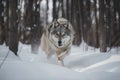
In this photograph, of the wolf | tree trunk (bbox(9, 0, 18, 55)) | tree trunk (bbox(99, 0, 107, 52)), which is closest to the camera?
the wolf

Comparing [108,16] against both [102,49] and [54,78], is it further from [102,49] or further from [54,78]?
[54,78]

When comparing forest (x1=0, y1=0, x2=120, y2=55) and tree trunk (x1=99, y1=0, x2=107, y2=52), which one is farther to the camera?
tree trunk (x1=99, y1=0, x2=107, y2=52)

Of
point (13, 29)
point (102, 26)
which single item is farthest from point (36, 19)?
point (13, 29)

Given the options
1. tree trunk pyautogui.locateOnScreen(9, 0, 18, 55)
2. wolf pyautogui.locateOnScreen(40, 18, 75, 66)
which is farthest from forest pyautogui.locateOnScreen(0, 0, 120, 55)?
wolf pyautogui.locateOnScreen(40, 18, 75, 66)

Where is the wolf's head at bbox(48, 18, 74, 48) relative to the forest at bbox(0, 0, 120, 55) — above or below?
above

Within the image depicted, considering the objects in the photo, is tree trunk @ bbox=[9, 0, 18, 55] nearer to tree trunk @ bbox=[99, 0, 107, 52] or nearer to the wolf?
the wolf

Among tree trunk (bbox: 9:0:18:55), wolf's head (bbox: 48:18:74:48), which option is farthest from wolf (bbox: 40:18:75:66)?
tree trunk (bbox: 9:0:18:55)

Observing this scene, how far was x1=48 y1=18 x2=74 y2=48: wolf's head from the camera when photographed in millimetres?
8484

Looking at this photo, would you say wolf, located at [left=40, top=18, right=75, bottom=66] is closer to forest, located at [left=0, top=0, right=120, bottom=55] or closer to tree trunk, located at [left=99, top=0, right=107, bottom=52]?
forest, located at [left=0, top=0, right=120, bottom=55]

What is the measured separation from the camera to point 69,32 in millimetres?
8539

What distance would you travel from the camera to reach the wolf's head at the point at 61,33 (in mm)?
8484

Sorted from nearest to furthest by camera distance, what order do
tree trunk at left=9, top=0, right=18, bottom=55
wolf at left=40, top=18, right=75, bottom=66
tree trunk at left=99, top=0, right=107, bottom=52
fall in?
wolf at left=40, top=18, right=75, bottom=66 < tree trunk at left=9, top=0, right=18, bottom=55 < tree trunk at left=99, top=0, right=107, bottom=52

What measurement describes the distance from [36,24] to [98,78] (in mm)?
11516

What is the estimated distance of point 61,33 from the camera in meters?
8.48
